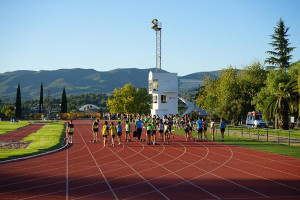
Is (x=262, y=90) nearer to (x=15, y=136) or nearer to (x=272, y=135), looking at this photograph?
(x=272, y=135)

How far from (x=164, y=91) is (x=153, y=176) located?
47588 mm

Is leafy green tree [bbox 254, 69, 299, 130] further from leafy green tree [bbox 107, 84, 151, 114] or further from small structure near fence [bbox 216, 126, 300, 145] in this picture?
leafy green tree [bbox 107, 84, 151, 114]

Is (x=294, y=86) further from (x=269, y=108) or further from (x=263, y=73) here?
(x=263, y=73)

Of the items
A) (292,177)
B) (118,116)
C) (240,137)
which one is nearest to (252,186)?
(292,177)

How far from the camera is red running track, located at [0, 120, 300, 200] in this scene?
10.5 meters

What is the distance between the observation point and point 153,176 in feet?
43.3

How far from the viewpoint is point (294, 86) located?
3906 cm

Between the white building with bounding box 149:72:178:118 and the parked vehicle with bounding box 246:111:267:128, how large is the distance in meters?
15.4

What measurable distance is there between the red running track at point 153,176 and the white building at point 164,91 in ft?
135

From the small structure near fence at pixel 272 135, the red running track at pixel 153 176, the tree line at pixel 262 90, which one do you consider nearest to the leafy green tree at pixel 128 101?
the tree line at pixel 262 90

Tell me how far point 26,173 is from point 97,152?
22.2 feet

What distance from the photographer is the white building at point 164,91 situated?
60438mm

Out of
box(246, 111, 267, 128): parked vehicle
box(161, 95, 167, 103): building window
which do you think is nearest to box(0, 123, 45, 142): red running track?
box(161, 95, 167, 103): building window

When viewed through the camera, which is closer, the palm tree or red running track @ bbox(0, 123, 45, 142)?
red running track @ bbox(0, 123, 45, 142)
